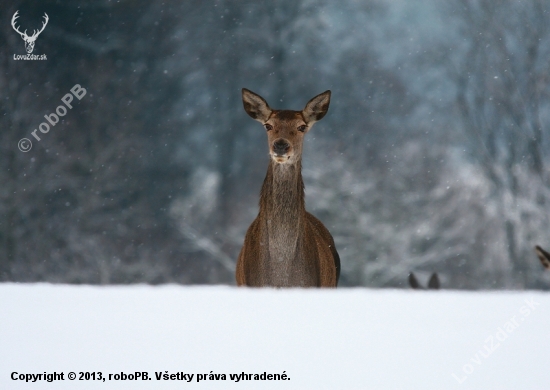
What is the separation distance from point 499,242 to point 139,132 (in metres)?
14.7

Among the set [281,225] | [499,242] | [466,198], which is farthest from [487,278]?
[281,225]

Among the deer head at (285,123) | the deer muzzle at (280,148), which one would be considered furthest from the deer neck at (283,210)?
the deer muzzle at (280,148)

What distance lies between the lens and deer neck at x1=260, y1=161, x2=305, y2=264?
20.2 feet

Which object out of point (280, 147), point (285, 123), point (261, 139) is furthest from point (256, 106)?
point (261, 139)

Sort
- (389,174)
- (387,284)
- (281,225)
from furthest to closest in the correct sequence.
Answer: (389,174) < (387,284) < (281,225)

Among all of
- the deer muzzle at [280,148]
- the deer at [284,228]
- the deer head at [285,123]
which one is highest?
the deer head at [285,123]

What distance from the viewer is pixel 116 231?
26.2 meters

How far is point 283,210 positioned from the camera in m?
Answer: 6.26

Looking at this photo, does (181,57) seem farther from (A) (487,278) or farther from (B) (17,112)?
(A) (487,278)

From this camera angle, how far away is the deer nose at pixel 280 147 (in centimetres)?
600

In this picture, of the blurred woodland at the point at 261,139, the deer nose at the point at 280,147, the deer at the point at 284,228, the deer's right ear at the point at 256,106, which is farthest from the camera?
the blurred woodland at the point at 261,139

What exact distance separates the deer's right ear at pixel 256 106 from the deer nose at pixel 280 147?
0.76 meters

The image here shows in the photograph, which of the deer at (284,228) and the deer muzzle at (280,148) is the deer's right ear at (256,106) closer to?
the deer at (284,228)

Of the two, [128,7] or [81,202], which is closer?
[81,202]
